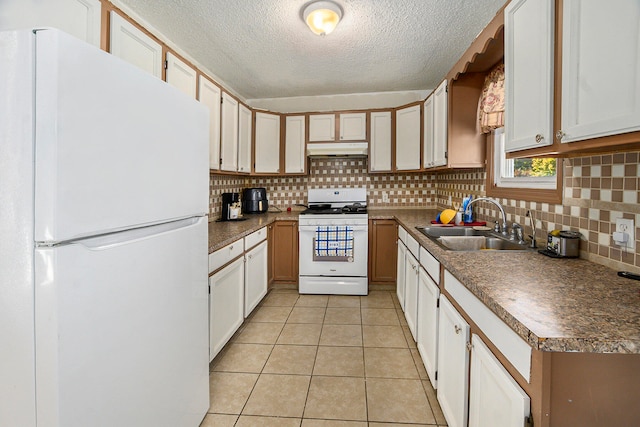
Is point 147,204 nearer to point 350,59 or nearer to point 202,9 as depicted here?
point 202,9

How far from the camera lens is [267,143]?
12.8ft

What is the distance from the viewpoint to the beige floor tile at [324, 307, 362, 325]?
2820 millimetres

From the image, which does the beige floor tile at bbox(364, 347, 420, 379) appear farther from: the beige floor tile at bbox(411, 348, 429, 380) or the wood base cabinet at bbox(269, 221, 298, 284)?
the wood base cabinet at bbox(269, 221, 298, 284)

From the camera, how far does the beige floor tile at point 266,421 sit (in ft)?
5.27

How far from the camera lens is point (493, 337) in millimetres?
992

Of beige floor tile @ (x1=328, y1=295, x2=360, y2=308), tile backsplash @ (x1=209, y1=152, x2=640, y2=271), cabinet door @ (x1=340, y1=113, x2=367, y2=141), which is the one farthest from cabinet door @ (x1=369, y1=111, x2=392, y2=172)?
beige floor tile @ (x1=328, y1=295, x2=360, y2=308)

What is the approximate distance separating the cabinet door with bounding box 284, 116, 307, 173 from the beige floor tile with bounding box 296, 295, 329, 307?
1.50 meters

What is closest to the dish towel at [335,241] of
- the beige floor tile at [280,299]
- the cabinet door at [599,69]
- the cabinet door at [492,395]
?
the beige floor tile at [280,299]

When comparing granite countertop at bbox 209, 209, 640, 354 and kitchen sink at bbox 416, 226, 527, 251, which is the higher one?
kitchen sink at bbox 416, 226, 527, 251

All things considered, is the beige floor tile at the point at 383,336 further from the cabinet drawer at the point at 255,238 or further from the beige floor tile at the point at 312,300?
Answer: the cabinet drawer at the point at 255,238

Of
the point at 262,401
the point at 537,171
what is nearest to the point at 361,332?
the point at 262,401

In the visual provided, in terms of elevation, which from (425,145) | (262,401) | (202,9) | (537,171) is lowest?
(262,401)

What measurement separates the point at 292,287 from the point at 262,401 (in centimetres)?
196

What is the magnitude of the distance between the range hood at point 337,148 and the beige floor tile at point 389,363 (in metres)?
2.25
